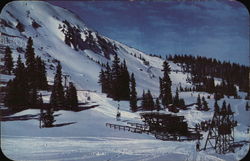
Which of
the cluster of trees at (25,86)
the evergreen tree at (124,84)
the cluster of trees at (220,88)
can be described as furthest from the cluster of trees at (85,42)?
the evergreen tree at (124,84)

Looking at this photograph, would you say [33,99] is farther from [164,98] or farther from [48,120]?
[164,98]

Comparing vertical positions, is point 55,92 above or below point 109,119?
above

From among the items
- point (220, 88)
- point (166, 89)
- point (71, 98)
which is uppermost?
point (220, 88)

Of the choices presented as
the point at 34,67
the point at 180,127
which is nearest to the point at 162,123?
the point at 180,127

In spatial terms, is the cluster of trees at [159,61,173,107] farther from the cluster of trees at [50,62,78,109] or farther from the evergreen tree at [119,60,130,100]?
the cluster of trees at [50,62,78,109]

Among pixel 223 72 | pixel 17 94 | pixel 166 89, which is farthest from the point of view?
pixel 223 72

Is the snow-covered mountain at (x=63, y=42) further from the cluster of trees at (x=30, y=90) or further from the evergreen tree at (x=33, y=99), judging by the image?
the evergreen tree at (x=33, y=99)

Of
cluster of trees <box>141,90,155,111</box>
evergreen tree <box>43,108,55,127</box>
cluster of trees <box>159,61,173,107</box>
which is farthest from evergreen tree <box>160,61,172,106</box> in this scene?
evergreen tree <box>43,108,55,127</box>

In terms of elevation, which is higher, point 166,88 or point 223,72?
point 223,72

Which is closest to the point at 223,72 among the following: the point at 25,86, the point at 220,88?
the point at 220,88

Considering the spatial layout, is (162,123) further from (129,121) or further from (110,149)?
(110,149)

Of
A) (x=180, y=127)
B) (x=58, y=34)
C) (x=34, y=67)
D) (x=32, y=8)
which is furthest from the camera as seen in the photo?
(x=32, y=8)

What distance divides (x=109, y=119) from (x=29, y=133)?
1151 cm

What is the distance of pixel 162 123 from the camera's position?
31875mm
